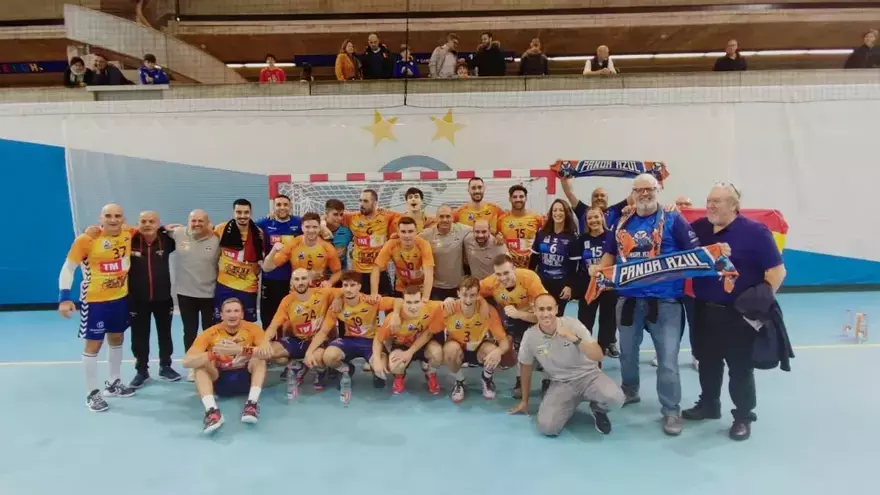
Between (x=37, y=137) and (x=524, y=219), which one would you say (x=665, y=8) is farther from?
(x=37, y=137)

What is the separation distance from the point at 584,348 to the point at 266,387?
10.1ft

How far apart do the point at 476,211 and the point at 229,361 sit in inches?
120

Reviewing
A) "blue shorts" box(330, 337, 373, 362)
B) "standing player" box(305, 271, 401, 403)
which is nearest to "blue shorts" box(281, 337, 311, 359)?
"standing player" box(305, 271, 401, 403)

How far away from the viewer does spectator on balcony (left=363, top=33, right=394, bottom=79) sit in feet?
27.2

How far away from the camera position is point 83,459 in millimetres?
3521

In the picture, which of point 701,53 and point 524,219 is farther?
point 701,53

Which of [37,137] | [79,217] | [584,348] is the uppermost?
[37,137]

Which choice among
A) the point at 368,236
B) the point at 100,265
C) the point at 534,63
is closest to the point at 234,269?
the point at 100,265

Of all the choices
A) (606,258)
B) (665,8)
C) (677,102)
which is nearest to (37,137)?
(606,258)

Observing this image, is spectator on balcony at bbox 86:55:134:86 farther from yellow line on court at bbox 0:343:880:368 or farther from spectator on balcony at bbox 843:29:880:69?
spectator on balcony at bbox 843:29:880:69

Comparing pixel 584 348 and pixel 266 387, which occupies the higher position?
pixel 584 348

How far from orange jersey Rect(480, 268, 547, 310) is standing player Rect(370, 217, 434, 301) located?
0.59 meters

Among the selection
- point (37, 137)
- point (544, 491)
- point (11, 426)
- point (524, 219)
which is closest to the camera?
point (544, 491)

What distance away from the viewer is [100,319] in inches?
173
